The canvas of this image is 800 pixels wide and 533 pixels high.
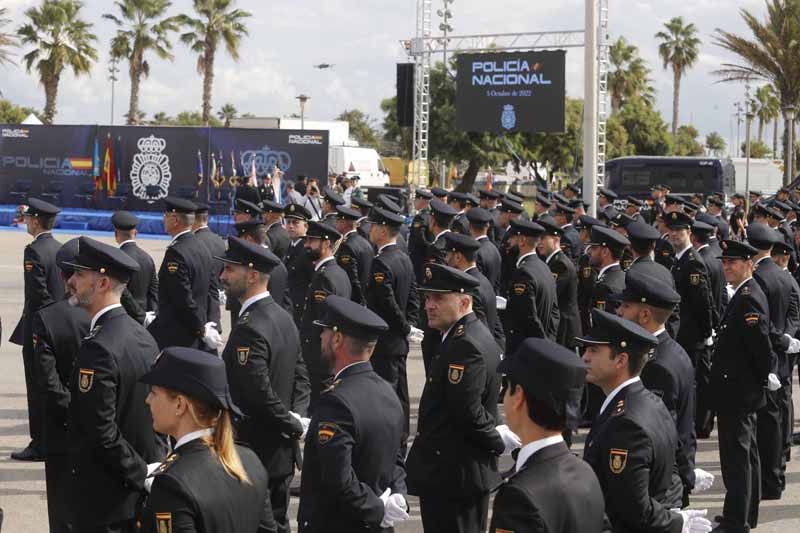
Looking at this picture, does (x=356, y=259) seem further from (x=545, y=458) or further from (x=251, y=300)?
(x=545, y=458)

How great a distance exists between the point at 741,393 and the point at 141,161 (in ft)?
103

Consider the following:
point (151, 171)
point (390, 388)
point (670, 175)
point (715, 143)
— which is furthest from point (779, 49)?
point (715, 143)

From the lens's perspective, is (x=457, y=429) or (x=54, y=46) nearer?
(x=457, y=429)

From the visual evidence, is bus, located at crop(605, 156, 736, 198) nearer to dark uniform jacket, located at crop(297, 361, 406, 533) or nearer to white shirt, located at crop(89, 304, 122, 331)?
white shirt, located at crop(89, 304, 122, 331)

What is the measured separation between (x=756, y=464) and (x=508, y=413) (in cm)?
486

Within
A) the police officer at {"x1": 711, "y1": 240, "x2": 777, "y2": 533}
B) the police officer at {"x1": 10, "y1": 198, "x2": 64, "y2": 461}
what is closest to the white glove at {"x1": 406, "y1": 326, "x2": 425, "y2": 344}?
the police officer at {"x1": 711, "y1": 240, "x2": 777, "y2": 533}

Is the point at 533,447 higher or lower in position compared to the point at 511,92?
lower

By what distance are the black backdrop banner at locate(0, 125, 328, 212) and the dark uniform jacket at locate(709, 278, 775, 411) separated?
27031mm

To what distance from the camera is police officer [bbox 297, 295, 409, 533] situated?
492 cm

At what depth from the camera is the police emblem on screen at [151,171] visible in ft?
120

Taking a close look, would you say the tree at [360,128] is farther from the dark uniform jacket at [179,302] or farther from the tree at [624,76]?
the dark uniform jacket at [179,302]

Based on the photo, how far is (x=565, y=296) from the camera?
11.5 meters

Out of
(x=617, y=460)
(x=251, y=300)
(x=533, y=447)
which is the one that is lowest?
(x=617, y=460)

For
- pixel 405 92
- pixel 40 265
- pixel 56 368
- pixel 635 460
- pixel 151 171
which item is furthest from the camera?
pixel 151 171
